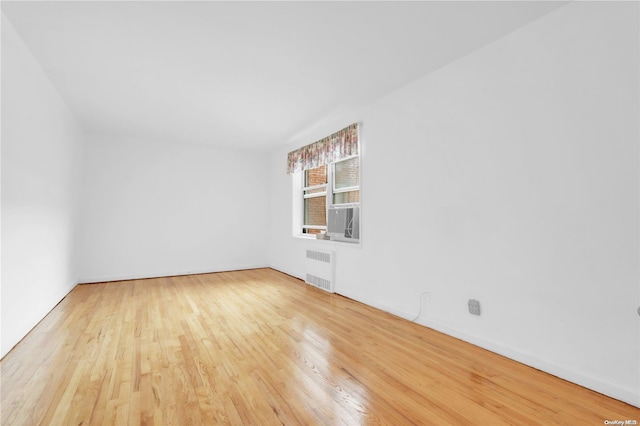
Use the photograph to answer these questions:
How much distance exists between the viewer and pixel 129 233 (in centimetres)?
543

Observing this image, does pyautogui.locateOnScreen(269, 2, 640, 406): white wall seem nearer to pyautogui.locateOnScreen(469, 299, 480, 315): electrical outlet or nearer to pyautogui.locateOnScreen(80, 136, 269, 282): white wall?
pyautogui.locateOnScreen(469, 299, 480, 315): electrical outlet

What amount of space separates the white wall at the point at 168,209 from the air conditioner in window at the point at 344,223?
257 centimetres

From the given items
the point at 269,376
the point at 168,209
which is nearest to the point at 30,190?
the point at 269,376

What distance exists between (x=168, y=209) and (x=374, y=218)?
13.4ft

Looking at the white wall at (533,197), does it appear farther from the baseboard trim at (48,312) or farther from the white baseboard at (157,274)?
the white baseboard at (157,274)

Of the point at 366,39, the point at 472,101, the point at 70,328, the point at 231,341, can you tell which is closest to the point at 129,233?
the point at 70,328

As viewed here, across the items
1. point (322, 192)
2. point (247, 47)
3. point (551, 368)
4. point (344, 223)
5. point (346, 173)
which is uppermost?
point (247, 47)

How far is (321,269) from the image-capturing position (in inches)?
179

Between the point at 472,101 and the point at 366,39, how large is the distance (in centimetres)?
104

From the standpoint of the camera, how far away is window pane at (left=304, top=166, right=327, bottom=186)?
515cm

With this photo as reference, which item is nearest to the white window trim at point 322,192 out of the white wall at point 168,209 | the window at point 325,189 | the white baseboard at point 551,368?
the window at point 325,189

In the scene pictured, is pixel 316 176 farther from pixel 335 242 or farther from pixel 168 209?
pixel 168 209

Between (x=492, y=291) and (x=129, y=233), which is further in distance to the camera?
(x=129, y=233)

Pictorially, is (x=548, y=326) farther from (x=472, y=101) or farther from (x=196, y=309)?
(x=196, y=309)
